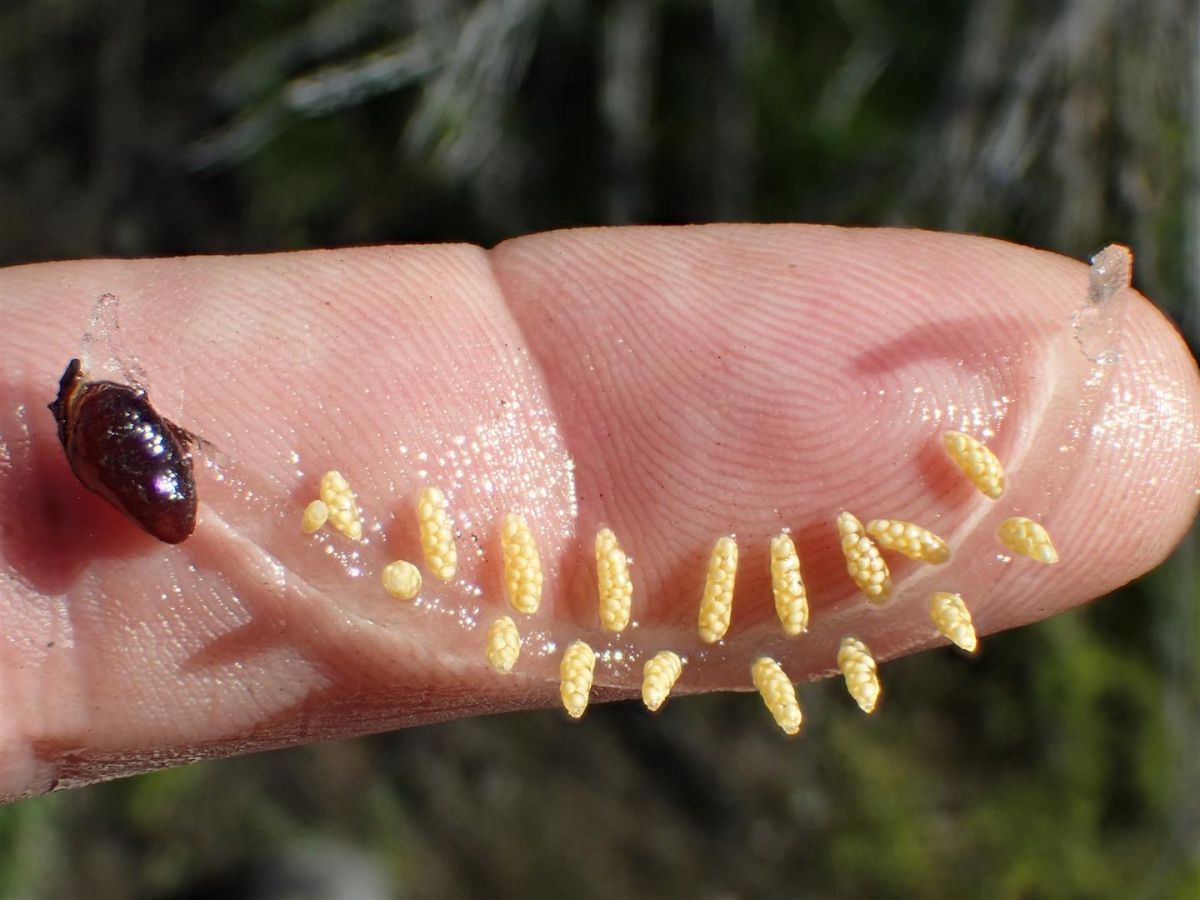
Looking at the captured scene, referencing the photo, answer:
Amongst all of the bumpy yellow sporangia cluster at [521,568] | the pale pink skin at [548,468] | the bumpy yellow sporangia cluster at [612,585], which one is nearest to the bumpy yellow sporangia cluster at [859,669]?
the pale pink skin at [548,468]

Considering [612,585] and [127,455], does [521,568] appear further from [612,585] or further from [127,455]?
[127,455]

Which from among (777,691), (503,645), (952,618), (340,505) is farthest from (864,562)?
(340,505)

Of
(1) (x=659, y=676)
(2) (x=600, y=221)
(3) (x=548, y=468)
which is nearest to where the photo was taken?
(1) (x=659, y=676)

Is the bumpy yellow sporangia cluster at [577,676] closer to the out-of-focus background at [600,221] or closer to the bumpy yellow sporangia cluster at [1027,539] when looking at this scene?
the bumpy yellow sporangia cluster at [1027,539]

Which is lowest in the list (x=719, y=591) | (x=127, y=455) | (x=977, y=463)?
(x=719, y=591)

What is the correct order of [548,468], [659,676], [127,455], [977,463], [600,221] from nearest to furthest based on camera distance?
[127,455] < [977,463] < [659,676] < [548,468] < [600,221]

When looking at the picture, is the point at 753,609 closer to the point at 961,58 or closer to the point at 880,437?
the point at 880,437

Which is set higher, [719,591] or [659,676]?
[719,591]
